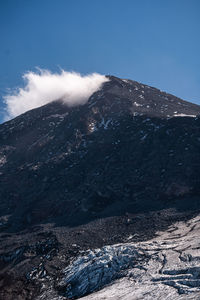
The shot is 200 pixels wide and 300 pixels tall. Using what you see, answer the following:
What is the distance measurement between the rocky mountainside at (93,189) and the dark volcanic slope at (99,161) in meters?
0.22

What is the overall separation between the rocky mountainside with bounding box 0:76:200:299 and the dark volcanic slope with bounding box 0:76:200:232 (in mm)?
222

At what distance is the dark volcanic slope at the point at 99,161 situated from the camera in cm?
4734

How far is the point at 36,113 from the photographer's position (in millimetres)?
95125

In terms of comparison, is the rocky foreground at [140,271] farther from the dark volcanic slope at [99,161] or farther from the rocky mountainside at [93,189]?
the dark volcanic slope at [99,161]

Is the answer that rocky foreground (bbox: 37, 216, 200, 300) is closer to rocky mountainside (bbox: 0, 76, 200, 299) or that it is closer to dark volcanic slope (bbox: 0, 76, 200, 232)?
rocky mountainside (bbox: 0, 76, 200, 299)

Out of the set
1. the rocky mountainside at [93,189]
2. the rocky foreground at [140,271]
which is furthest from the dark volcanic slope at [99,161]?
the rocky foreground at [140,271]

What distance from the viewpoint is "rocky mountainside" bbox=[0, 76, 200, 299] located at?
2745 centimetres

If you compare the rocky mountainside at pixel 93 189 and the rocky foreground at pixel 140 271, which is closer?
the rocky foreground at pixel 140 271

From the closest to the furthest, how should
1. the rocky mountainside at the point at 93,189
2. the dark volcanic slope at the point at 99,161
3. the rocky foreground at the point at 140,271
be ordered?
the rocky foreground at the point at 140,271 → the rocky mountainside at the point at 93,189 → the dark volcanic slope at the point at 99,161

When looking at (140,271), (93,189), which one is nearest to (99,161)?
(93,189)

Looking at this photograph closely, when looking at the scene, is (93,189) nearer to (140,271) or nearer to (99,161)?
(99,161)

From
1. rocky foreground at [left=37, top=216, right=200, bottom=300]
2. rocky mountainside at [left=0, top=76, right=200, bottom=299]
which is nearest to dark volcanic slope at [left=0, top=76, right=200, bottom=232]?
rocky mountainside at [left=0, top=76, right=200, bottom=299]

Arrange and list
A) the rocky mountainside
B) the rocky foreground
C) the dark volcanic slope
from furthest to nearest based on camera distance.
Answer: the dark volcanic slope
the rocky mountainside
the rocky foreground

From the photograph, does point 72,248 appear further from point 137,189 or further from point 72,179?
point 72,179
